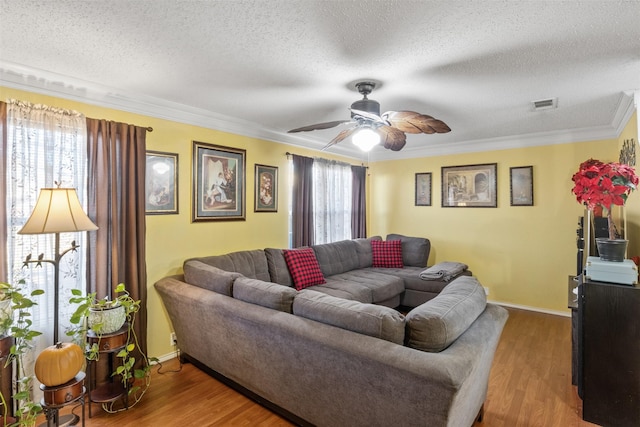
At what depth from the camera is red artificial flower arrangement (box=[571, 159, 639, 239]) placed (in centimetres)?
197

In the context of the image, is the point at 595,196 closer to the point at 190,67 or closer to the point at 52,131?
the point at 190,67

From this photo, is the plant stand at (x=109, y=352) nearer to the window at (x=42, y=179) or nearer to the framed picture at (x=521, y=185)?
the window at (x=42, y=179)

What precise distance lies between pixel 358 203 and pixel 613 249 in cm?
377

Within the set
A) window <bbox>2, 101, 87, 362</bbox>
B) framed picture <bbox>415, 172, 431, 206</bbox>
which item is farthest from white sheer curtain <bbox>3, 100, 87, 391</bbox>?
framed picture <bbox>415, 172, 431, 206</bbox>

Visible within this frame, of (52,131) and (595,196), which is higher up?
(52,131)

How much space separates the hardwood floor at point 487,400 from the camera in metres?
2.17

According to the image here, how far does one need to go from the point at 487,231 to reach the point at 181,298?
423 centimetres

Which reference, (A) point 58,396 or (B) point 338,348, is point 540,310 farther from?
(A) point 58,396

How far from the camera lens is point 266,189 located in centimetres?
410

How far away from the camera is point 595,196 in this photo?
204cm

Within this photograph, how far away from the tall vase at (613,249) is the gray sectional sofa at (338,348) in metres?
0.81

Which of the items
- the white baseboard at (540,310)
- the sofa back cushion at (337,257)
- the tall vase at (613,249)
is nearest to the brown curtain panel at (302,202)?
the sofa back cushion at (337,257)

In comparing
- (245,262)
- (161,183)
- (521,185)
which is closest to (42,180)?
(161,183)

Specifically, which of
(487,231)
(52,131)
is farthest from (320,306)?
(487,231)
